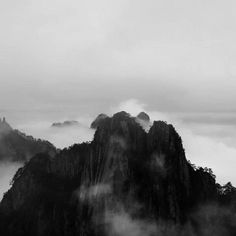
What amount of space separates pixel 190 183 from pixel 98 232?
3547 cm

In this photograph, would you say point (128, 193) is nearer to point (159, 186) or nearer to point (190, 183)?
point (159, 186)

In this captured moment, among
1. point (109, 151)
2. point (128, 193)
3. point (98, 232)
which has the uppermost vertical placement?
point (109, 151)

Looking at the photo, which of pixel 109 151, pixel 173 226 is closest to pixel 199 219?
pixel 173 226

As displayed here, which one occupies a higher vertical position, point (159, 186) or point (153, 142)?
point (153, 142)

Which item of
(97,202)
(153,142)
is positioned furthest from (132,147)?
(97,202)

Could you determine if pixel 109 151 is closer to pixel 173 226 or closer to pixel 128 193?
pixel 128 193

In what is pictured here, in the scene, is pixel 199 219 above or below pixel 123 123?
below

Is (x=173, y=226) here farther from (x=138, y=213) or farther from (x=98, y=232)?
(x=98, y=232)

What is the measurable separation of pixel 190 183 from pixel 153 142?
19211 millimetres

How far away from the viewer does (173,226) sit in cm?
18912

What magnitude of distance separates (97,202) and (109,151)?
1737 cm

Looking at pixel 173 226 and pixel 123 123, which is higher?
pixel 123 123

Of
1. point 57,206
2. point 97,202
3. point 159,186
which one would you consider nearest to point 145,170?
point 159,186

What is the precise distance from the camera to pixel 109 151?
19412 cm
